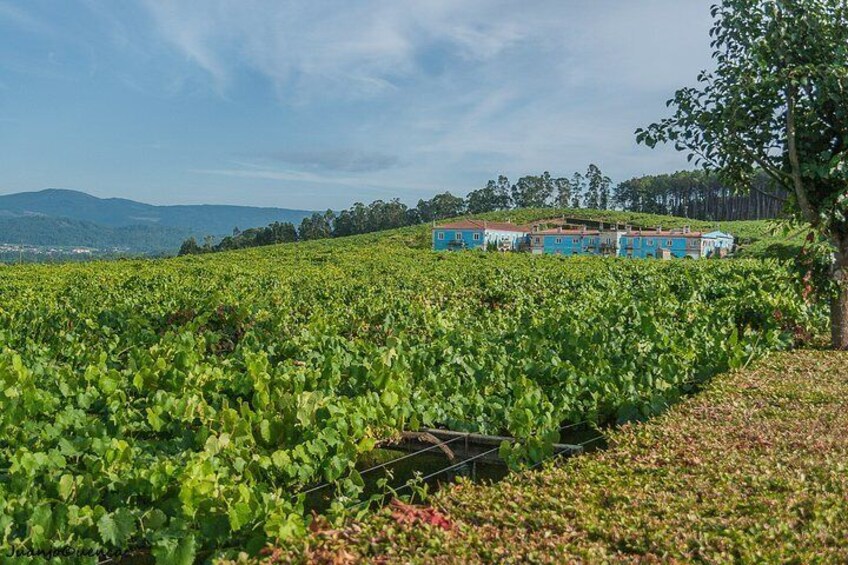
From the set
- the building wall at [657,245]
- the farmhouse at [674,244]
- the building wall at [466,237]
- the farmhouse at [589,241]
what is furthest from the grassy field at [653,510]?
the building wall at [466,237]

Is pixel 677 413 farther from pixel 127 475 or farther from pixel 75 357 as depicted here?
pixel 75 357

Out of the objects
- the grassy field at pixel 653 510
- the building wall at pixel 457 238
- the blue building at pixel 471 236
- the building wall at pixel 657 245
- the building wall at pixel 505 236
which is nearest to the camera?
the grassy field at pixel 653 510

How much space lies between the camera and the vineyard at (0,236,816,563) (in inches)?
153

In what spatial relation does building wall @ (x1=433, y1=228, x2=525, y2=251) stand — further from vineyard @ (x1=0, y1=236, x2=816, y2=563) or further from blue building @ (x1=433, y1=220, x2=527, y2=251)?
vineyard @ (x1=0, y1=236, x2=816, y2=563)

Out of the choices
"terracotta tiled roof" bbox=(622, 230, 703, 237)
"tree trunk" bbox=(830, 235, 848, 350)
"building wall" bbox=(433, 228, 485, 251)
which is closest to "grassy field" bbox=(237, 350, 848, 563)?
"tree trunk" bbox=(830, 235, 848, 350)

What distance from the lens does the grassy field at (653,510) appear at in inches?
139

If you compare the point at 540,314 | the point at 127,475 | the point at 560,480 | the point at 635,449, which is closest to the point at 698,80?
the point at 540,314

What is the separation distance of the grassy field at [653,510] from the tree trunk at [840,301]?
4.84m

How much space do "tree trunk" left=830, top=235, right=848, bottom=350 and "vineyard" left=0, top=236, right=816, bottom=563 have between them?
28.5 inches

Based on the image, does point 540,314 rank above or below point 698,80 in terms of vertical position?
below

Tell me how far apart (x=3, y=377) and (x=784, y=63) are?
9.81 m

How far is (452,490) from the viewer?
14.5 feet

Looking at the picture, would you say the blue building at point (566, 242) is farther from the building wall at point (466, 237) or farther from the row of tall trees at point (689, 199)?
the row of tall trees at point (689, 199)

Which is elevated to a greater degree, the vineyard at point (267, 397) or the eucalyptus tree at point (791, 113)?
the eucalyptus tree at point (791, 113)
